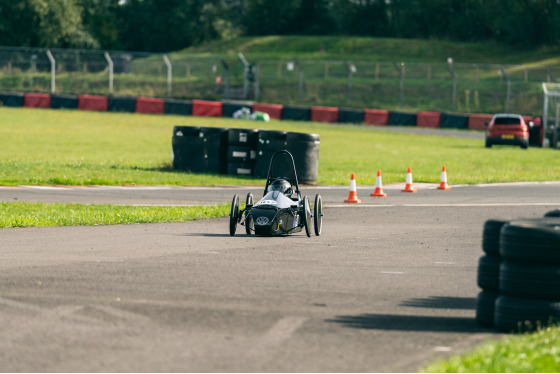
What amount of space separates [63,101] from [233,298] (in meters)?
47.0

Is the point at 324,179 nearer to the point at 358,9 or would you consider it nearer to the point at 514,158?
the point at 514,158

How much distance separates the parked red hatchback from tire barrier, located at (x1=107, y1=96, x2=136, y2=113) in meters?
21.3

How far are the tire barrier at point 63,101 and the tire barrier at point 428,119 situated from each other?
18.1m

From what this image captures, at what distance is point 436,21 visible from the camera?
287ft

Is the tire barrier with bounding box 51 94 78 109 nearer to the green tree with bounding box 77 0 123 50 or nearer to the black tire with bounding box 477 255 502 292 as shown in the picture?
the green tree with bounding box 77 0 123 50

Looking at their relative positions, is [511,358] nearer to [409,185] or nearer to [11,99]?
[409,185]

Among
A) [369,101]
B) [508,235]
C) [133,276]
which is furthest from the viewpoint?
[369,101]

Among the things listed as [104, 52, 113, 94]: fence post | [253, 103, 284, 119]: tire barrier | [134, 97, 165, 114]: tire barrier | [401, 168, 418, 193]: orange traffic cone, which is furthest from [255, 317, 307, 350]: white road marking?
[104, 52, 113, 94]: fence post

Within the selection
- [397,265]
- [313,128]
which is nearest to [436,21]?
[313,128]

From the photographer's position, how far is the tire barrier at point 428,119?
172ft

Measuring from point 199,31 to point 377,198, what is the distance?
251 feet

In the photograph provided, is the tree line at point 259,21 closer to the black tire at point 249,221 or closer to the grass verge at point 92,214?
the grass verge at point 92,214

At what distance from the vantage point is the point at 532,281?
7.67 m

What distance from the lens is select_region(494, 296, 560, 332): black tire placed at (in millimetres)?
7672
